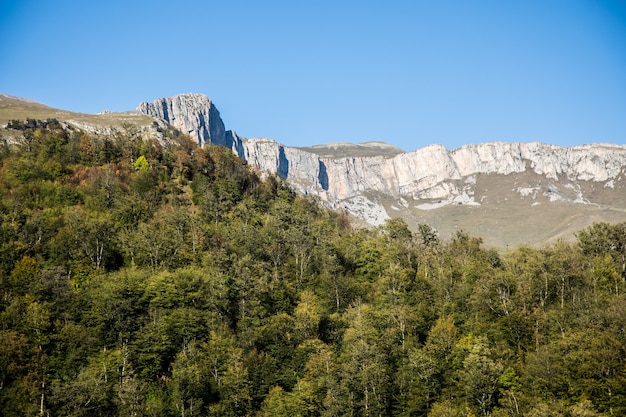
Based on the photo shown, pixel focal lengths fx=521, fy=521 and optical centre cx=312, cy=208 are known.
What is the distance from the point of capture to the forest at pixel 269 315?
84375 mm

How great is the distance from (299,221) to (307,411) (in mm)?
75142

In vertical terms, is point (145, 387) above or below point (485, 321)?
below

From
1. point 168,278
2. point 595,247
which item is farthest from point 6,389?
point 595,247

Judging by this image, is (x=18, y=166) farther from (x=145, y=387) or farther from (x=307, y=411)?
(x=307, y=411)

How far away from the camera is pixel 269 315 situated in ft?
372

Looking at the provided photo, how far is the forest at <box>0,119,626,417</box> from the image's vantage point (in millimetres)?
84375

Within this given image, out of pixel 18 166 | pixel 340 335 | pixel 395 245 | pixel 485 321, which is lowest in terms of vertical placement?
pixel 340 335

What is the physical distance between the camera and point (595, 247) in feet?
417

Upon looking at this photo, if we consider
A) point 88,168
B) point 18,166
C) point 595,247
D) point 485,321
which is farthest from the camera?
point 88,168

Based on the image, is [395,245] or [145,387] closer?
[145,387]

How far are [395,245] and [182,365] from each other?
6758 cm

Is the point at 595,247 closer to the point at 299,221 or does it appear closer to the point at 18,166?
the point at 299,221

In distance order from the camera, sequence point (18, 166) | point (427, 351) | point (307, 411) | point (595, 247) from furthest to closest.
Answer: point (18, 166) < point (595, 247) < point (427, 351) < point (307, 411)

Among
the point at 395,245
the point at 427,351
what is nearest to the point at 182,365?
the point at 427,351
